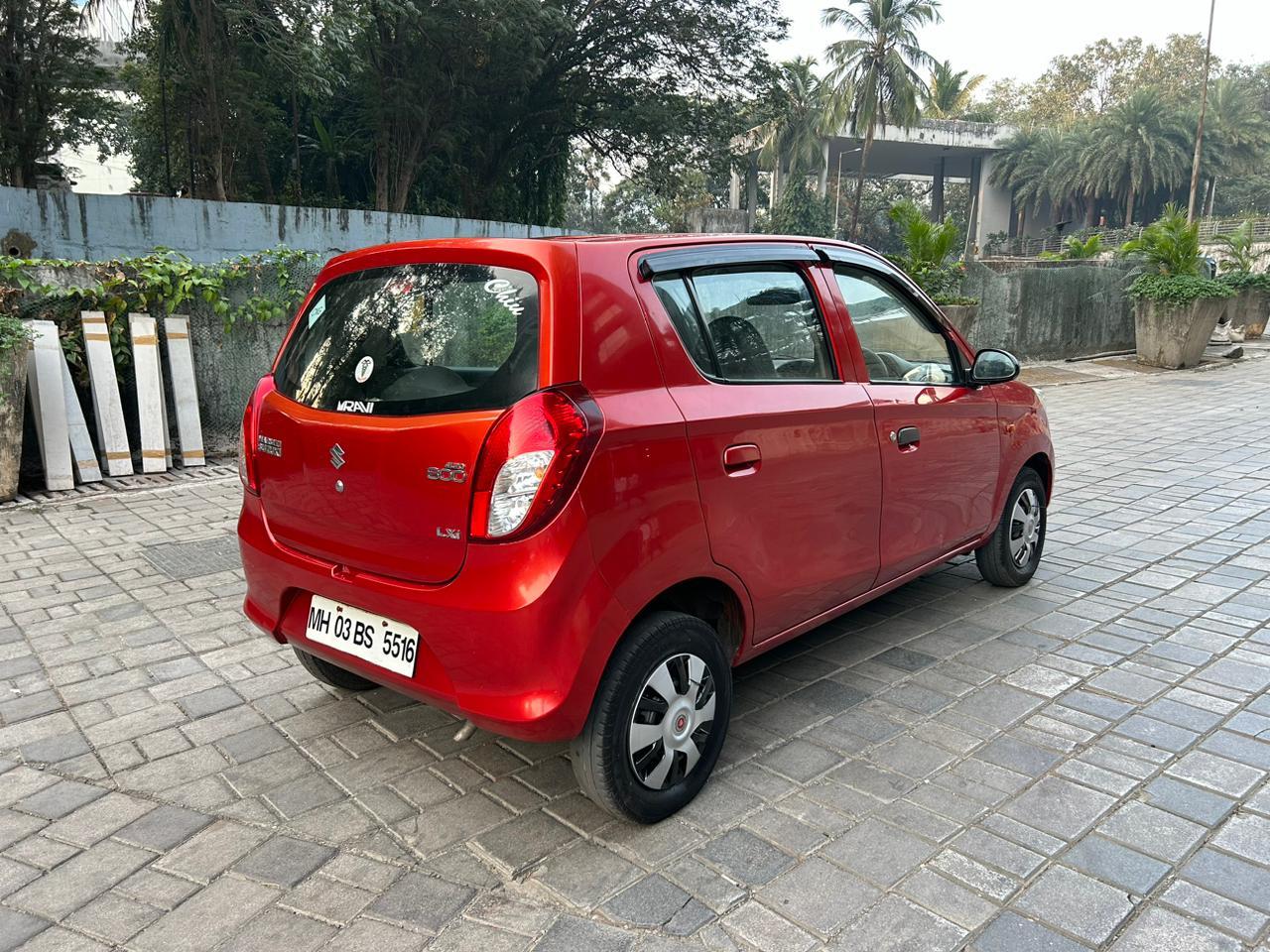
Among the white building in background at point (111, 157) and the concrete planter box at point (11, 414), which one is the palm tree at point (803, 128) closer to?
the white building in background at point (111, 157)

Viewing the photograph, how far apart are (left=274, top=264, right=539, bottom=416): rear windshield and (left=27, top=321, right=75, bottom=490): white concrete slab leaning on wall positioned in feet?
15.1

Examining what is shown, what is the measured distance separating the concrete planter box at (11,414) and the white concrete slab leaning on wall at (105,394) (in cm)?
54

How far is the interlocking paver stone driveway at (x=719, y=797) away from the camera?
235 centimetres

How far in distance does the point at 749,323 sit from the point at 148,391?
18.8 ft

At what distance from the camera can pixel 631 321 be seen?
268cm

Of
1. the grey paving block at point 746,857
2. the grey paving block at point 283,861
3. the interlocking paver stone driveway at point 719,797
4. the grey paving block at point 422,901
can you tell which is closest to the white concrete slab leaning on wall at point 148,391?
the interlocking paver stone driveway at point 719,797

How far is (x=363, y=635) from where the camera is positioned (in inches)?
110

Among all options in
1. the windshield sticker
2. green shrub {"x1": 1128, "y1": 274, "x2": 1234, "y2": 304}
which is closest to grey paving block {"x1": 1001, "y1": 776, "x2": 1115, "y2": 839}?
the windshield sticker

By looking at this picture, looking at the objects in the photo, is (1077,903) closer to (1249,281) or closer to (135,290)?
(135,290)

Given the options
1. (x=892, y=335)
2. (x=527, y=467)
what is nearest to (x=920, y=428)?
(x=892, y=335)

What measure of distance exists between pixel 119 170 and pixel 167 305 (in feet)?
105

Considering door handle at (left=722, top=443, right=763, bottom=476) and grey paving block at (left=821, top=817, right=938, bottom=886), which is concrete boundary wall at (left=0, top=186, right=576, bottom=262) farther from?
grey paving block at (left=821, top=817, right=938, bottom=886)

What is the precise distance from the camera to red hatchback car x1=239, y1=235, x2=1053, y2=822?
244 centimetres

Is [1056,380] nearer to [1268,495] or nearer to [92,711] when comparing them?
[1268,495]
